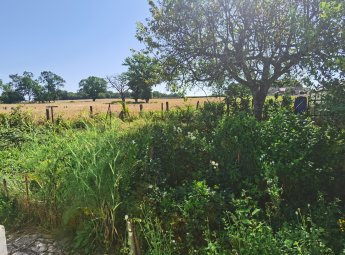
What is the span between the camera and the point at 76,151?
14.2 ft

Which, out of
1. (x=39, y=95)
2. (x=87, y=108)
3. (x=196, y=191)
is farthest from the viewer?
(x=39, y=95)

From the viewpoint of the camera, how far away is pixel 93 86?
109000 mm

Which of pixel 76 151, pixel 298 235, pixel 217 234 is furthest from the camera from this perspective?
pixel 76 151

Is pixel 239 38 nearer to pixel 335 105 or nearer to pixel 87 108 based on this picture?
pixel 335 105

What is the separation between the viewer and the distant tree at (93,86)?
108 m

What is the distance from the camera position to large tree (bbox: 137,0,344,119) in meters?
8.55

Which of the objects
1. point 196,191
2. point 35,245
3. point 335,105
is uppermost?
point 335,105

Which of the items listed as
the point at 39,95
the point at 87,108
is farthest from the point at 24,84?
the point at 87,108

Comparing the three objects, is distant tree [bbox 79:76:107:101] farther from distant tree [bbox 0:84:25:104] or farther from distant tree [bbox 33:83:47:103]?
distant tree [bbox 0:84:25:104]

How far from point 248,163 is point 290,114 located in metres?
1.23

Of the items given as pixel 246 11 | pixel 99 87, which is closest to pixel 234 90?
pixel 246 11

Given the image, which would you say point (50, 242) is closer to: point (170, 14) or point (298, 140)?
point (298, 140)

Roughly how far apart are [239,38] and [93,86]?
104883 millimetres

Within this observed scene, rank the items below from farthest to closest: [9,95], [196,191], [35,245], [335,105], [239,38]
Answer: [9,95] < [239,38] < [335,105] < [35,245] < [196,191]
